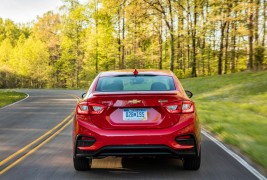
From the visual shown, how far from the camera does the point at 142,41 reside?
52.9 meters

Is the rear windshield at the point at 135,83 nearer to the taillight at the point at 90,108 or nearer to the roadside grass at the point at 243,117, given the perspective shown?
the taillight at the point at 90,108

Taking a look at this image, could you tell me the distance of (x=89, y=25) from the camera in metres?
58.4

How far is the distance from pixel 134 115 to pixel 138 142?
14.6 inches

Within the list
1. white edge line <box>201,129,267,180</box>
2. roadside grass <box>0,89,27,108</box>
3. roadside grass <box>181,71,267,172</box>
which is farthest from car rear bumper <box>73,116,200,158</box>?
roadside grass <box>0,89,27,108</box>

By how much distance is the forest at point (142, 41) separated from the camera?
39.4 meters

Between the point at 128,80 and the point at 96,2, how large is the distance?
51105mm

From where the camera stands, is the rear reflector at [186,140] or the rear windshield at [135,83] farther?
the rear windshield at [135,83]

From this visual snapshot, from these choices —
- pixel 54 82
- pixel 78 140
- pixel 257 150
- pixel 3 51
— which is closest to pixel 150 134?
pixel 78 140

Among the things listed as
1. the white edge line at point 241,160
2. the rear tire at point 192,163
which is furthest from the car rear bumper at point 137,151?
the white edge line at point 241,160

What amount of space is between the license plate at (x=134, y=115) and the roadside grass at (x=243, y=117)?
2.25 meters

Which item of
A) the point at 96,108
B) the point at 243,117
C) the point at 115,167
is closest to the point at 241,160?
the point at 115,167

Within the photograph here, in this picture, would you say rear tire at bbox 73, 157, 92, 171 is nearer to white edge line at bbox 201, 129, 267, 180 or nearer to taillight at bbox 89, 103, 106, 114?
taillight at bbox 89, 103, 106, 114

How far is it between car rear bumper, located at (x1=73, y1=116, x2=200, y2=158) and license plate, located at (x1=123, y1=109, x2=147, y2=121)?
0.17 metres

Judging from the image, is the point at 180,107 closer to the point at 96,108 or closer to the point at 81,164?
the point at 96,108
